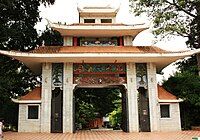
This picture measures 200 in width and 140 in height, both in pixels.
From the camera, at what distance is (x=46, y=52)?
52.2 ft

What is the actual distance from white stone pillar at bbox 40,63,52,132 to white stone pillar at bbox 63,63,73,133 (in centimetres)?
88

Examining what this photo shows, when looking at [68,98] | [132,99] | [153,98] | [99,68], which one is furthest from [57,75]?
[153,98]

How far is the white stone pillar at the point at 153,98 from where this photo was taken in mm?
15967

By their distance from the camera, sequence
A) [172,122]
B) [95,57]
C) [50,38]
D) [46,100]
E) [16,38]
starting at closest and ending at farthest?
[95,57]
[46,100]
[172,122]
[16,38]
[50,38]

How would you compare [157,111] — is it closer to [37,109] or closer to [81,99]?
[37,109]

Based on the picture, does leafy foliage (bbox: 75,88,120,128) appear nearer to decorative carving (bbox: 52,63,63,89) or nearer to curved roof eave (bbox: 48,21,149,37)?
curved roof eave (bbox: 48,21,149,37)

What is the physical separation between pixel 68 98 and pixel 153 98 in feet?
16.4

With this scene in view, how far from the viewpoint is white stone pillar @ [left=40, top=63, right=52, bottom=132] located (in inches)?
614

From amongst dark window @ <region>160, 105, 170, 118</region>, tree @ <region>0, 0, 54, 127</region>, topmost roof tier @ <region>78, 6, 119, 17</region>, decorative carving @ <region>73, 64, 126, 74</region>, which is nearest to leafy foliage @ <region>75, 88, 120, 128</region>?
tree @ <region>0, 0, 54, 127</region>

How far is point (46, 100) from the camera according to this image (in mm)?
15945

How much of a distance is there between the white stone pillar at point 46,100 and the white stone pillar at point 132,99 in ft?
15.3

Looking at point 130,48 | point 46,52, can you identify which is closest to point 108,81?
point 130,48

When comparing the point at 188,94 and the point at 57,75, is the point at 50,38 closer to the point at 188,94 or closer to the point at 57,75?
the point at 57,75

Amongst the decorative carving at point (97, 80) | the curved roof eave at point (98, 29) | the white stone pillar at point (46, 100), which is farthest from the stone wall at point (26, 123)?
the curved roof eave at point (98, 29)
